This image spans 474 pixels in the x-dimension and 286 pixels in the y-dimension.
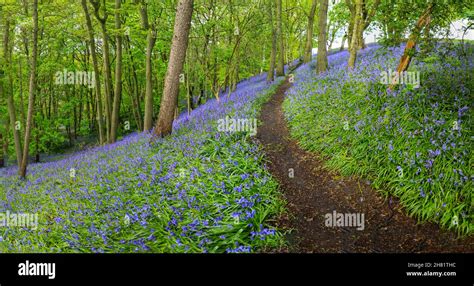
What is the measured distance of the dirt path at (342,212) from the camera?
4.78 meters

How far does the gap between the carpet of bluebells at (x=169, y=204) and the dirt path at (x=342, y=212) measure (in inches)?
17.8

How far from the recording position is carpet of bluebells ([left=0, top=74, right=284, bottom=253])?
498cm

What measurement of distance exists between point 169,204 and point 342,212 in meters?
3.58

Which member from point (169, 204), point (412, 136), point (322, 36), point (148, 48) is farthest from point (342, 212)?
point (322, 36)

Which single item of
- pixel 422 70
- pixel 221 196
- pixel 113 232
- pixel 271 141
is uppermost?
pixel 422 70

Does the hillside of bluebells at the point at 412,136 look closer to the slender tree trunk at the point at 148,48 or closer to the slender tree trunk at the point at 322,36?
the slender tree trunk at the point at 322,36

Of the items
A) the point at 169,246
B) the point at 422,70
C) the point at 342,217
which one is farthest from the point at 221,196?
the point at 422,70

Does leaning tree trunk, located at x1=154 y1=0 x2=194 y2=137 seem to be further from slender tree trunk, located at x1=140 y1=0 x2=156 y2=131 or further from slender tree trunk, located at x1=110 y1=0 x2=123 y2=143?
slender tree trunk, located at x1=110 y1=0 x2=123 y2=143
